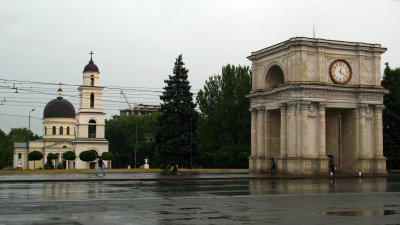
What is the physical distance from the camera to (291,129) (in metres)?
43.0

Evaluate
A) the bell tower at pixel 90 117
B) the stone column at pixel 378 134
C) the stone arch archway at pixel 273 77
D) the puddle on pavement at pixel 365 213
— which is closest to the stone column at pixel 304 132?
the stone arch archway at pixel 273 77

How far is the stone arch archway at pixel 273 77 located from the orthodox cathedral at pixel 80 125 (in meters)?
48.7

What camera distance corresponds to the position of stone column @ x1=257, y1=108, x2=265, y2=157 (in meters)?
48.0

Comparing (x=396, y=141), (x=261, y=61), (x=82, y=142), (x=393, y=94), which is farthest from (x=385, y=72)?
(x=82, y=142)

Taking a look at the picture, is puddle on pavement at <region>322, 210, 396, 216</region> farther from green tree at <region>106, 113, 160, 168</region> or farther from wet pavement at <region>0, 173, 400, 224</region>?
green tree at <region>106, 113, 160, 168</region>

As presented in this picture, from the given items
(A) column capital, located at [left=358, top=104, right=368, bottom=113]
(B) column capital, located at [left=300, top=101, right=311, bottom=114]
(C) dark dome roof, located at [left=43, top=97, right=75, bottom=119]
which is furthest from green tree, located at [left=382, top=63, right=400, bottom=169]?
(C) dark dome roof, located at [left=43, top=97, right=75, bottom=119]

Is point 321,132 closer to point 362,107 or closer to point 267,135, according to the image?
point 362,107

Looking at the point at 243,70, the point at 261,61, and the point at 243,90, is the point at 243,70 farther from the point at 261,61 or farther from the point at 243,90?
the point at 261,61

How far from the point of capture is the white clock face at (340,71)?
4412 cm

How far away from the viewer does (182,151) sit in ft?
157

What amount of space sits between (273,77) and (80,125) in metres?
56.5

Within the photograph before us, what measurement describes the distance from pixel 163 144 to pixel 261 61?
40.7 feet

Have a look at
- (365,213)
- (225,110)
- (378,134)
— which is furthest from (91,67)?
(365,213)

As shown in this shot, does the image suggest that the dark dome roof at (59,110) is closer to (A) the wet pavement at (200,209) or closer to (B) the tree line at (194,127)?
(B) the tree line at (194,127)
